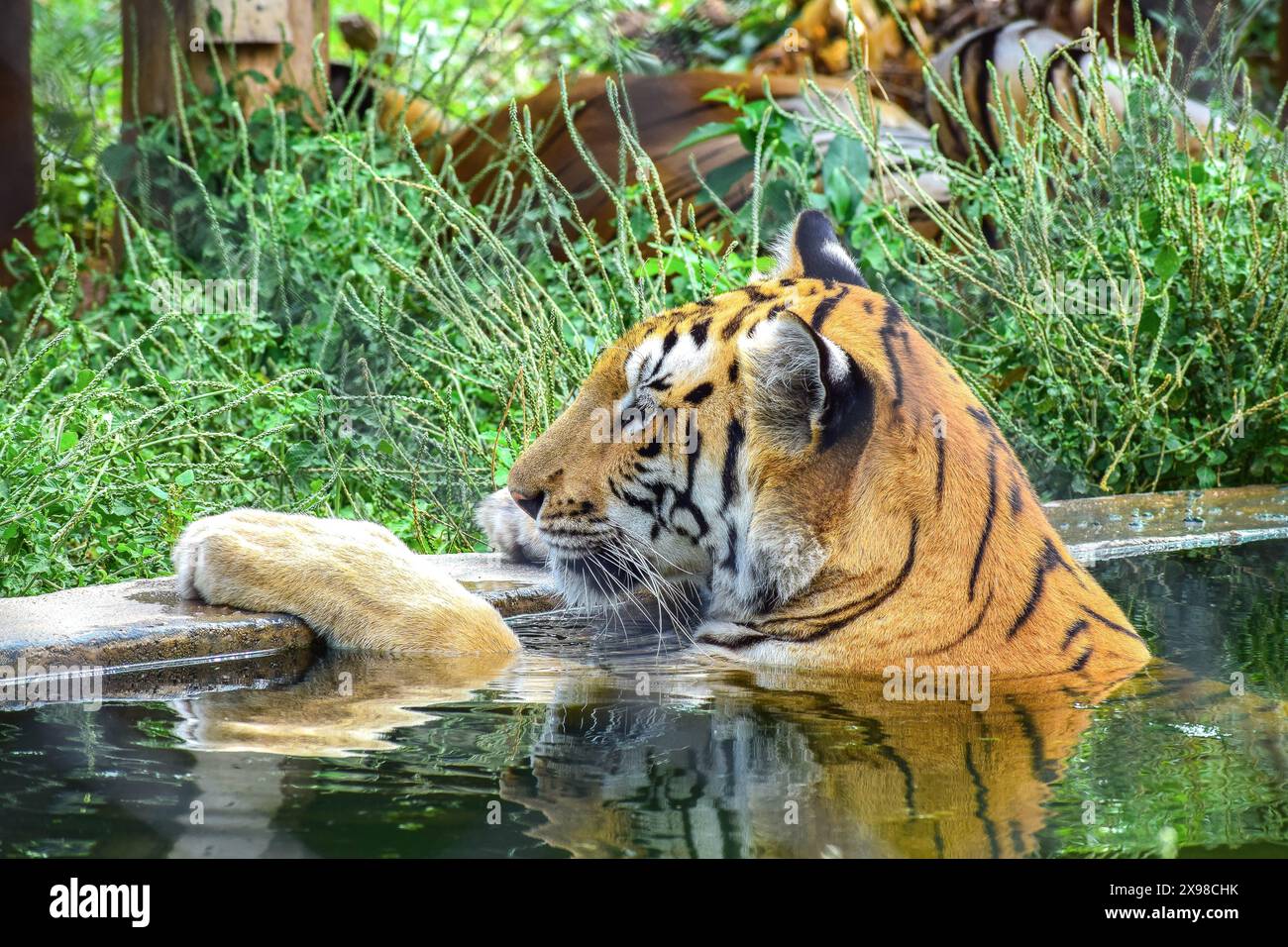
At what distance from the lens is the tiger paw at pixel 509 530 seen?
3746 mm

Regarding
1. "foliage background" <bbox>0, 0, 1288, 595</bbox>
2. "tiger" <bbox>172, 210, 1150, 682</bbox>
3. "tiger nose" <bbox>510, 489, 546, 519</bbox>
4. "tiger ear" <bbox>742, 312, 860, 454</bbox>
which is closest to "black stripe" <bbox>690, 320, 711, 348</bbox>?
"tiger" <bbox>172, 210, 1150, 682</bbox>

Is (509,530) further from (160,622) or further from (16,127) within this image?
(16,127)

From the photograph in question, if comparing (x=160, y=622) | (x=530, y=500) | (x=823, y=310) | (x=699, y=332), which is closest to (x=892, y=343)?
(x=823, y=310)

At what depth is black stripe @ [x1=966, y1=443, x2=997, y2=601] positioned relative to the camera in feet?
9.53

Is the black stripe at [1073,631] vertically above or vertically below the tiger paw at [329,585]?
below

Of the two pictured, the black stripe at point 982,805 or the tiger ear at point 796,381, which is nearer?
the black stripe at point 982,805

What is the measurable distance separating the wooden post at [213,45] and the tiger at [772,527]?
4615 millimetres

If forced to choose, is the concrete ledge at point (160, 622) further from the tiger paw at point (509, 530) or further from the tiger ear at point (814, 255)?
the tiger ear at point (814, 255)

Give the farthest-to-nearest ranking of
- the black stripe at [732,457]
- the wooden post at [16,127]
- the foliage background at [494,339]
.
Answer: the wooden post at [16,127] → the foliage background at [494,339] → the black stripe at [732,457]

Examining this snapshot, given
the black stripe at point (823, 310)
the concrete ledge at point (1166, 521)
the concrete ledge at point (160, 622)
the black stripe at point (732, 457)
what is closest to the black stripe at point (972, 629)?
the black stripe at point (732, 457)

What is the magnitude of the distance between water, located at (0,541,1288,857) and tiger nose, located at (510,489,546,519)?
300mm

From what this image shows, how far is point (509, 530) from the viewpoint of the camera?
3.78m

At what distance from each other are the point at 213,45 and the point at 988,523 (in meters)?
5.32
